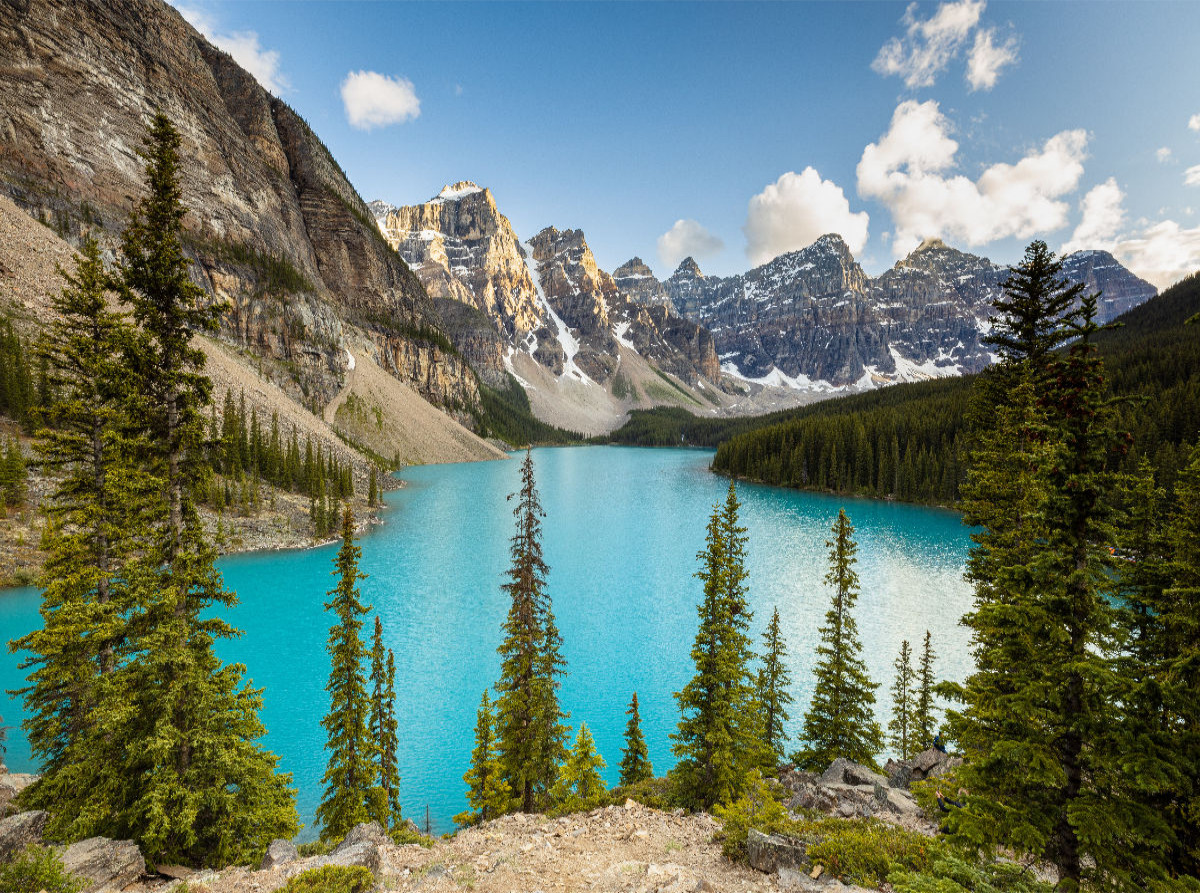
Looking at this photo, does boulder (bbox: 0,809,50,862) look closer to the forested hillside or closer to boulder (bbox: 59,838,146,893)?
boulder (bbox: 59,838,146,893)

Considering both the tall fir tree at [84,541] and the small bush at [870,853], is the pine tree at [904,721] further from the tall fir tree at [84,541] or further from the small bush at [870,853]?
the tall fir tree at [84,541]

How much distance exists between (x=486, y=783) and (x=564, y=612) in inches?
761

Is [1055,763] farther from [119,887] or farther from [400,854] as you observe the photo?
[119,887]

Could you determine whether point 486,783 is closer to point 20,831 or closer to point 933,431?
point 20,831

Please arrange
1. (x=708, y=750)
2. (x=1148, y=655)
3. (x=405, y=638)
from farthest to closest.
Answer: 1. (x=405, y=638)
2. (x=708, y=750)
3. (x=1148, y=655)

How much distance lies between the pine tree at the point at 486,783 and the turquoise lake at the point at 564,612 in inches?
55.6

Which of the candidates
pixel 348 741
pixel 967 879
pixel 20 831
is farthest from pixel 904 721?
pixel 20 831

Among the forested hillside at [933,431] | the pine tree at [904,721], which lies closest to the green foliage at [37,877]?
the pine tree at [904,721]

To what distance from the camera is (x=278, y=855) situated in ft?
31.3

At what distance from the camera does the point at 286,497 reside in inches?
2247

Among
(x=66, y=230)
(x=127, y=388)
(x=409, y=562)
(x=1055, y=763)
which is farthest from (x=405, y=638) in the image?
(x=66, y=230)

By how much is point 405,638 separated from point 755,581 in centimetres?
2698

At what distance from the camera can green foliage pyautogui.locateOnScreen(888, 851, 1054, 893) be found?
17.4 feet

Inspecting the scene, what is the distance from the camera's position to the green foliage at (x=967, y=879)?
5.30m
